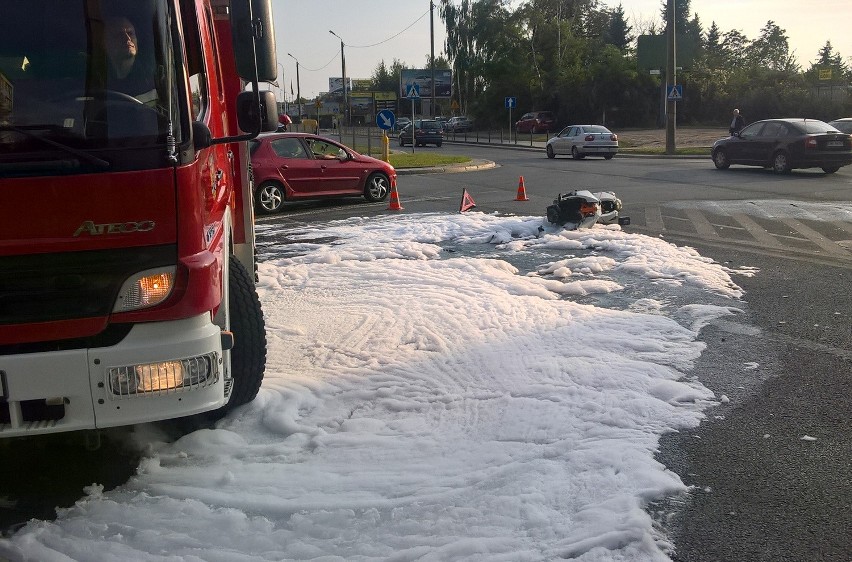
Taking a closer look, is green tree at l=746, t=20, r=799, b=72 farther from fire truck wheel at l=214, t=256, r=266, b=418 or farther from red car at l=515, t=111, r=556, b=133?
fire truck wheel at l=214, t=256, r=266, b=418

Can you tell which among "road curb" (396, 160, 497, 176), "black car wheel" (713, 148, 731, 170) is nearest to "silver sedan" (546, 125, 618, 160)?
"road curb" (396, 160, 497, 176)

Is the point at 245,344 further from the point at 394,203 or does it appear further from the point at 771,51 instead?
the point at 771,51

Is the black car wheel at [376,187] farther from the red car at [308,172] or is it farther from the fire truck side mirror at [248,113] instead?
the fire truck side mirror at [248,113]

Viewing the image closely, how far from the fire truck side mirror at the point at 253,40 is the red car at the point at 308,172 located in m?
11.4

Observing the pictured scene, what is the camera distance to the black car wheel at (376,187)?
1724 centimetres

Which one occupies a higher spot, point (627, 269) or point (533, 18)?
point (533, 18)

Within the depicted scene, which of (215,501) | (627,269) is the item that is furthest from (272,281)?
(215,501)

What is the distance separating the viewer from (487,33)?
260ft

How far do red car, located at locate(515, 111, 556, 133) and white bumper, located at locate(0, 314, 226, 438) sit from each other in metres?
61.8

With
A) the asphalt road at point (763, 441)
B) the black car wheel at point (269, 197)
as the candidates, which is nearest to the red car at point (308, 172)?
the black car wheel at point (269, 197)

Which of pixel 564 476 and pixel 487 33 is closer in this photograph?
pixel 564 476

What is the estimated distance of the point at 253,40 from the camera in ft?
12.7

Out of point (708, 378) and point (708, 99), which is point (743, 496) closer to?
point (708, 378)

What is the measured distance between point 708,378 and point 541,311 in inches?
74.2
